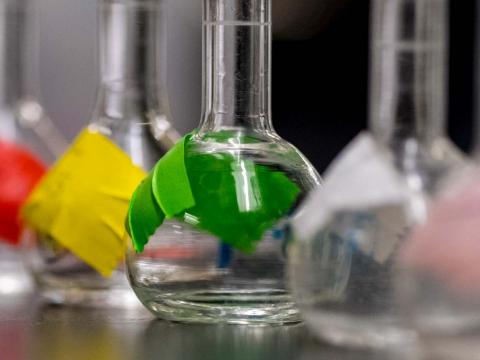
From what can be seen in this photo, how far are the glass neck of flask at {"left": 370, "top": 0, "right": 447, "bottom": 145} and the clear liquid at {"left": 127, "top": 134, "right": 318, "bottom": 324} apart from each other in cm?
9

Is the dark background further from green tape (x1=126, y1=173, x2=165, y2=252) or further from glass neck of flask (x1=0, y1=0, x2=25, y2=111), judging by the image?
green tape (x1=126, y1=173, x2=165, y2=252)

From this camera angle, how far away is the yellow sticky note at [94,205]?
0.61m

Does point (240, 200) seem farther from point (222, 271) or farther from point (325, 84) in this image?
point (325, 84)

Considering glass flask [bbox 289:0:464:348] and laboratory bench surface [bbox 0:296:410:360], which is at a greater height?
glass flask [bbox 289:0:464:348]

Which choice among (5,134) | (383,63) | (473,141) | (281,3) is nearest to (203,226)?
(383,63)

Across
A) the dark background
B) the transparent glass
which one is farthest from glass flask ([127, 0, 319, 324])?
the dark background

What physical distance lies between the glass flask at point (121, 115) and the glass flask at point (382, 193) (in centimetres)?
18

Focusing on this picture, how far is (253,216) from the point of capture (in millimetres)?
531

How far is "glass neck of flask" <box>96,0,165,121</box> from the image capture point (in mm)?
638

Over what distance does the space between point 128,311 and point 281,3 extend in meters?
1.12

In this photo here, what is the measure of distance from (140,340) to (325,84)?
49.4 inches

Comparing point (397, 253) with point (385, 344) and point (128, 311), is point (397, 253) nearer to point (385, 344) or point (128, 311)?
point (385, 344)

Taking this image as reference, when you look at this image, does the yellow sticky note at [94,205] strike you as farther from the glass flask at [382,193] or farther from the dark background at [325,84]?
the dark background at [325,84]

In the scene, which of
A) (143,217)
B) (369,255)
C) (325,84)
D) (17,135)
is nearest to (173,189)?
(143,217)
